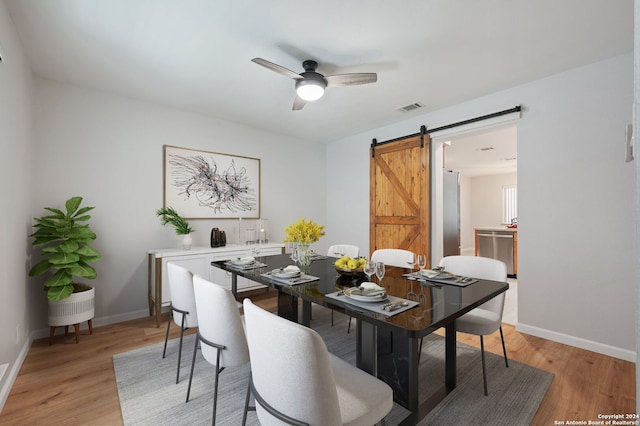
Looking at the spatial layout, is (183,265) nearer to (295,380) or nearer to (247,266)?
(247,266)

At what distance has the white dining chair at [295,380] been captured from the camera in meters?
0.91

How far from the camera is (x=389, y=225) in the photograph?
431cm

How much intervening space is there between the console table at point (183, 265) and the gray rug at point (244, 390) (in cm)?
66

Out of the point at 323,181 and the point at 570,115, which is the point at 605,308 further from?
the point at 323,181

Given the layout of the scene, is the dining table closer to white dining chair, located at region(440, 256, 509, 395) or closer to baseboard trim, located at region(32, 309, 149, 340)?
white dining chair, located at region(440, 256, 509, 395)

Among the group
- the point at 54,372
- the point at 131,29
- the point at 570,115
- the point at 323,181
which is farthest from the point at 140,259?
the point at 570,115

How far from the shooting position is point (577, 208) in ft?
8.83

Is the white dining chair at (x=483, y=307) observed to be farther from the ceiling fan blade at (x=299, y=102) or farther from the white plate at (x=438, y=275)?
the ceiling fan blade at (x=299, y=102)

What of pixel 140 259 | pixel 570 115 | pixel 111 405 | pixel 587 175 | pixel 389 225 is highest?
pixel 570 115

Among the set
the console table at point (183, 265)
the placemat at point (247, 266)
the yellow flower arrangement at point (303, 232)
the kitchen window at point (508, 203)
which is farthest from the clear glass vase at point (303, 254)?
the kitchen window at point (508, 203)

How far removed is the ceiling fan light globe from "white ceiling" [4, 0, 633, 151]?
9.2 inches

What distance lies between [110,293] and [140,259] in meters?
0.45

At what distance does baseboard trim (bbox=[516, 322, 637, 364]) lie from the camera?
95.4 inches

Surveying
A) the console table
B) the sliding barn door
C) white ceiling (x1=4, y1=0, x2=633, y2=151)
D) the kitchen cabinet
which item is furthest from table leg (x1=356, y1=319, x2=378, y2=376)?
the kitchen cabinet
